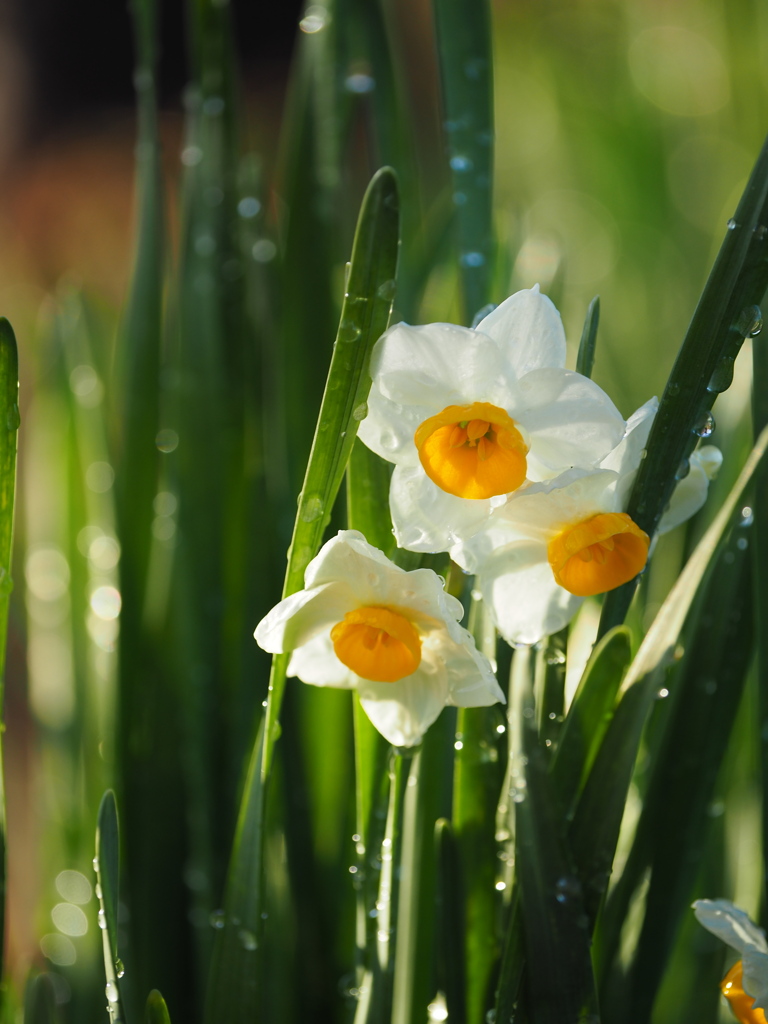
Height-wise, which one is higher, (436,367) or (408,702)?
(436,367)

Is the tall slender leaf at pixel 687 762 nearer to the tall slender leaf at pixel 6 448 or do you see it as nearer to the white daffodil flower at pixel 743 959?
the white daffodil flower at pixel 743 959

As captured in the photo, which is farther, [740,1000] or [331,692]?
[331,692]

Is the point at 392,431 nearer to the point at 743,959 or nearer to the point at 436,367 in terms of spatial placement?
the point at 436,367

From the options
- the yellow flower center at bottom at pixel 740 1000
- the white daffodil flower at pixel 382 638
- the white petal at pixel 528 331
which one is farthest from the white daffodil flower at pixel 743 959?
the white petal at pixel 528 331

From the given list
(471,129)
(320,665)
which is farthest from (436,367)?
(471,129)

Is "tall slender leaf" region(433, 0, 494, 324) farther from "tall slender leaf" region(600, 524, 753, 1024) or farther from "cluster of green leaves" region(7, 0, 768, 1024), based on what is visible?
"tall slender leaf" region(600, 524, 753, 1024)

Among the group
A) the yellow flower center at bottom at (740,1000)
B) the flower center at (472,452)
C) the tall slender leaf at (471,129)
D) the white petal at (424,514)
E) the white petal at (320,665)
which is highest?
the tall slender leaf at (471,129)

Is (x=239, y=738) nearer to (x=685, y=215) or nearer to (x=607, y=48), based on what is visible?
(x=685, y=215)
